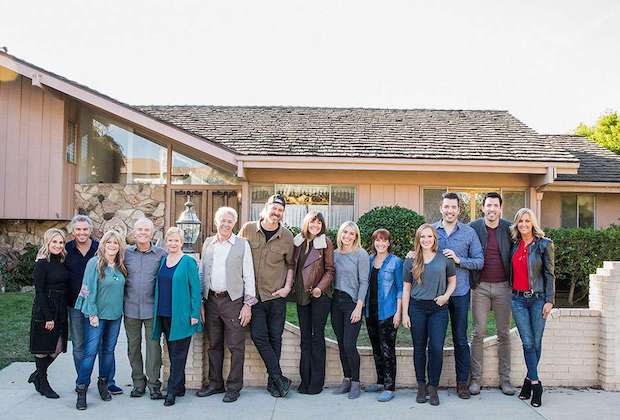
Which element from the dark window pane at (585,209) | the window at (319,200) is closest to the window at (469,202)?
the window at (319,200)

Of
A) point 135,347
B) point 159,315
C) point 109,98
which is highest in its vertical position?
point 109,98

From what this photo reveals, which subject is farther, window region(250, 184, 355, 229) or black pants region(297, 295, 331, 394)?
window region(250, 184, 355, 229)

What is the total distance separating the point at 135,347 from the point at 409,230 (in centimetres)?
666

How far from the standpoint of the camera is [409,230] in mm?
10969

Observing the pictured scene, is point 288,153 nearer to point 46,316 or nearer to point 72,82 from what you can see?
point 72,82

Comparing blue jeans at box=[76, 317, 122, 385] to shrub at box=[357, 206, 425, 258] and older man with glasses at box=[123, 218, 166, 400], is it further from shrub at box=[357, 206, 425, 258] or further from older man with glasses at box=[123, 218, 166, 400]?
shrub at box=[357, 206, 425, 258]

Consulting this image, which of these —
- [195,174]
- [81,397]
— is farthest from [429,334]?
[195,174]

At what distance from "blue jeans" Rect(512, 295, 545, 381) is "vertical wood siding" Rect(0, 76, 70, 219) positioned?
10.3 metres

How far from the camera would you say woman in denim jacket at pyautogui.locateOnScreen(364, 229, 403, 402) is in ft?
18.3

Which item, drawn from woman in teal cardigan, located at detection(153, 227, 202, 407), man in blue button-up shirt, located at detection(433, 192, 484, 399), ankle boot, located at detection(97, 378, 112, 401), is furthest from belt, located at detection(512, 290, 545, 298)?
ankle boot, located at detection(97, 378, 112, 401)

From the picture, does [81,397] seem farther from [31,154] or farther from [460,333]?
[31,154]

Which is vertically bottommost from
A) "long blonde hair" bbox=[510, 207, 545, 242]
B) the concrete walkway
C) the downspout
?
the concrete walkway

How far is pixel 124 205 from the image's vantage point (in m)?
12.9

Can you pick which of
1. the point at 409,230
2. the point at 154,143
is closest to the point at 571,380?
the point at 409,230
